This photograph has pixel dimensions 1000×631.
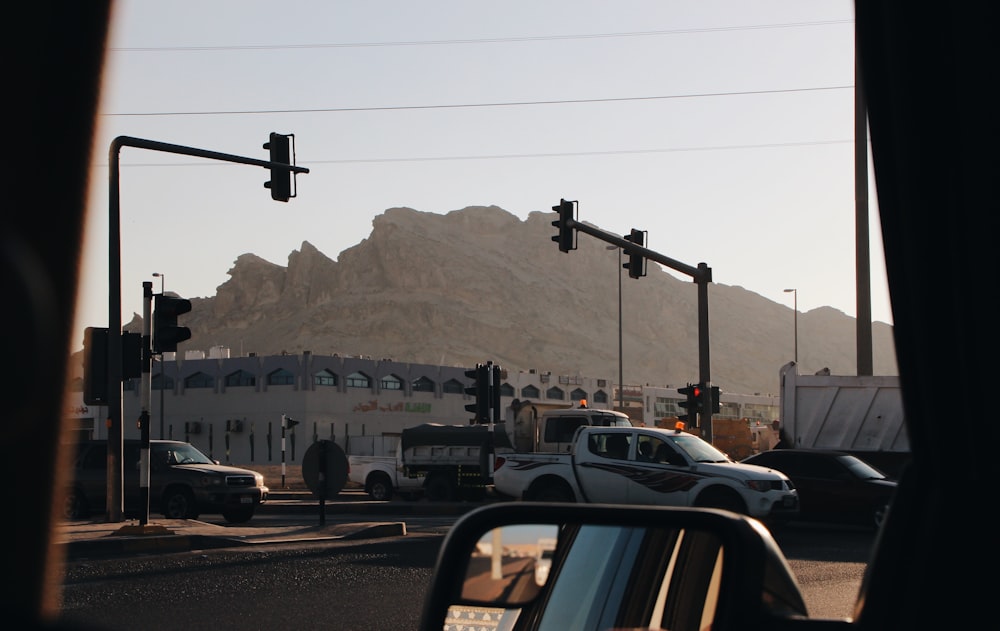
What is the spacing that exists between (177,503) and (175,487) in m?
0.31

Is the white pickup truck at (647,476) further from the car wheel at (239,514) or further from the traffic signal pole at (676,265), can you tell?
the car wheel at (239,514)

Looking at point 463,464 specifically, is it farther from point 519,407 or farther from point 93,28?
point 93,28

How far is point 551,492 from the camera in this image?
19531 millimetres

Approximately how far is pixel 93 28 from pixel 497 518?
1380 millimetres

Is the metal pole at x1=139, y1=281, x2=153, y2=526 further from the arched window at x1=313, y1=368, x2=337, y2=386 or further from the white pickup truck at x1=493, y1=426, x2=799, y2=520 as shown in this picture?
the arched window at x1=313, y1=368, x2=337, y2=386

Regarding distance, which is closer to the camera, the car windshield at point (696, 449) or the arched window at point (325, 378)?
the car windshield at point (696, 449)

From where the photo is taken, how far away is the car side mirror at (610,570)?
2.01 metres

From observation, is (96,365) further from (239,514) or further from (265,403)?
(265,403)

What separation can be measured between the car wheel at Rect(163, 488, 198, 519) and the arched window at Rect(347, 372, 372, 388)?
58.6 meters

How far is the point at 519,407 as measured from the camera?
28.4 m

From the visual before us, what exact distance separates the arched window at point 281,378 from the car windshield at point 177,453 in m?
54.4

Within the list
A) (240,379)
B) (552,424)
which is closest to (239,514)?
(552,424)

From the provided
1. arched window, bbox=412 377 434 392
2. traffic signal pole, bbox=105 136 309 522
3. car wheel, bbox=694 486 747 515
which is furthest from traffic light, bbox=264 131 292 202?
arched window, bbox=412 377 434 392

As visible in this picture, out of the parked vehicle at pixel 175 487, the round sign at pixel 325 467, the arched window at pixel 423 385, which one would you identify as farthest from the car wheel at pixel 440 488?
the arched window at pixel 423 385
